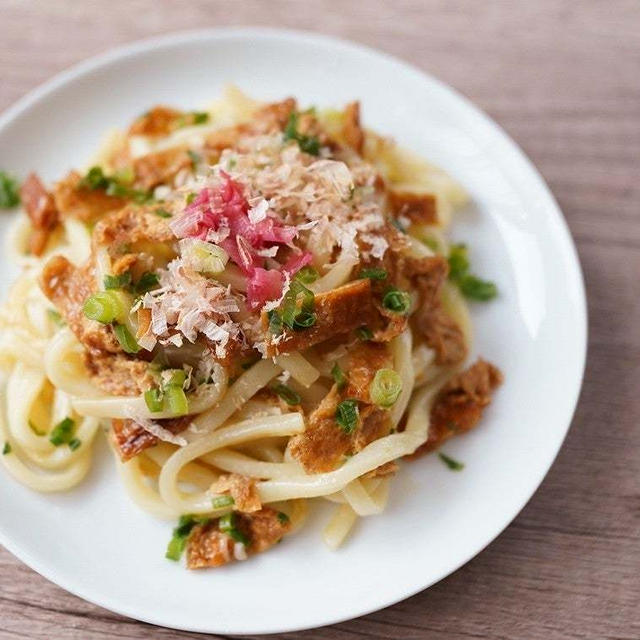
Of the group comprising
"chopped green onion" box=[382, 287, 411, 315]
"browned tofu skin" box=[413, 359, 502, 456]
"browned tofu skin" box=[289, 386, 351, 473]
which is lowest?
"browned tofu skin" box=[413, 359, 502, 456]

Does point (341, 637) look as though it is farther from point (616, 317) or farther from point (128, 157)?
point (128, 157)

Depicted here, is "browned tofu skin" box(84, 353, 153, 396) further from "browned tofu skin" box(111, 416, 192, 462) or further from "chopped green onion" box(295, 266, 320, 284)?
"chopped green onion" box(295, 266, 320, 284)

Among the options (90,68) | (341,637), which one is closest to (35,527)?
(341,637)

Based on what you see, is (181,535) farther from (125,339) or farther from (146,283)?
(146,283)

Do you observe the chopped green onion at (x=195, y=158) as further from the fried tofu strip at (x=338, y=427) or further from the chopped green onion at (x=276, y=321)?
the fried tofu strip at (x=338, y=427)

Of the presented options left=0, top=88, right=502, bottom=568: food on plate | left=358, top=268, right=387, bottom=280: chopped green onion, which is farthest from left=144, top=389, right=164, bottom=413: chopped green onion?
left=358, top=268, right=387, bottom=280: chopped green onion

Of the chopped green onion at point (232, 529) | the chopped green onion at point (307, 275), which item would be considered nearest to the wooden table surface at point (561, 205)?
the chopped green onion at point (232, 529)

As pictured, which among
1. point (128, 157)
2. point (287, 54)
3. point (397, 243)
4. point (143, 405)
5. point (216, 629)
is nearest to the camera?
point (216, 629)
